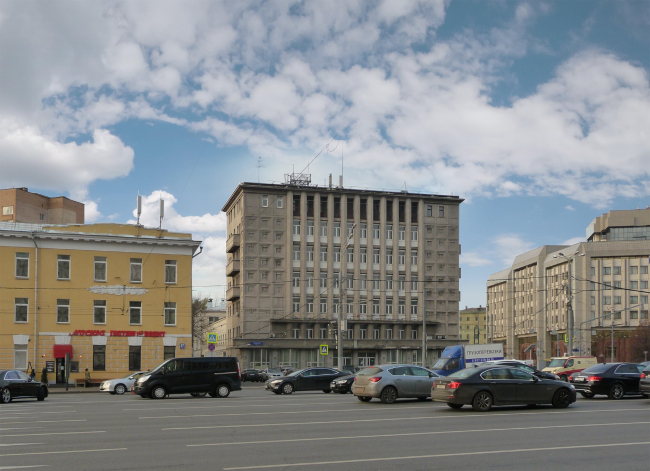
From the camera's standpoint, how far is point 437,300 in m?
88.7

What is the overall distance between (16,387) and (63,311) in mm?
21456

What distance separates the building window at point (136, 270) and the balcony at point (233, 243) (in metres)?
33.3

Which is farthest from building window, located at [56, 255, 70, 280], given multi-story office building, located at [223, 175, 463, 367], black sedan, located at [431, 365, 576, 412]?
black sedan, located at [431, 365, 576, 412]

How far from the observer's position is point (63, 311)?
4931 centimetres

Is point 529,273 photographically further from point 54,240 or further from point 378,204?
point 54,240

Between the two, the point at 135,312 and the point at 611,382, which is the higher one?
the point at 135,312

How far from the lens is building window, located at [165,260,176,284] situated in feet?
172

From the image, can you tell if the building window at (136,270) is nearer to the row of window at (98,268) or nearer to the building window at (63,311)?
the row of window at (98,268)

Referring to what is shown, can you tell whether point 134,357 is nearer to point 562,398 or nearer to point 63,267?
point 63,267

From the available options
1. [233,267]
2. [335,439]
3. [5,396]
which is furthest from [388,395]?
[233,267]

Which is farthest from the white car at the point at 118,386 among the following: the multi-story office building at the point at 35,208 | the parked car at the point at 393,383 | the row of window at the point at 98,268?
the multi-story office building at the point at 35,208

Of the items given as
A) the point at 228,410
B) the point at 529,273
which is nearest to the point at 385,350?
the point at 529,273

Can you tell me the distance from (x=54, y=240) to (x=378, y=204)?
1865 inches

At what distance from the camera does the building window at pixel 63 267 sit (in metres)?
49.3
